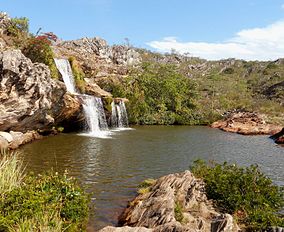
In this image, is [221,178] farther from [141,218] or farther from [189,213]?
[141,218]

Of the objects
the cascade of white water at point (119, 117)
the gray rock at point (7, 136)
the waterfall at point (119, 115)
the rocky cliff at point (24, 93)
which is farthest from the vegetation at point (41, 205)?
the cascade of white water at point (119, 117)

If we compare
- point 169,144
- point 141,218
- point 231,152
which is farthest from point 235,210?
point 169,144

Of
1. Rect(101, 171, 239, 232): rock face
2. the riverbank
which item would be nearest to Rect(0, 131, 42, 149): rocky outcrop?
the riverbank

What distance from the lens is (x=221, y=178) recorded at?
12.5 metres

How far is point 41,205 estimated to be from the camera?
27.0 feet

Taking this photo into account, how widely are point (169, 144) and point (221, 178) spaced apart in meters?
17.8

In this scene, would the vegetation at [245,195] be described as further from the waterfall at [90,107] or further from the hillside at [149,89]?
the hillside at [149,89]

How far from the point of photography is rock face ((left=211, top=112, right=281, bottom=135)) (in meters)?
42.8

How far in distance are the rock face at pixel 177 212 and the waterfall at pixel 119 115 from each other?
29.8 m

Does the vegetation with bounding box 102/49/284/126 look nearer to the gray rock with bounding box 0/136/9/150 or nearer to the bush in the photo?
the bush

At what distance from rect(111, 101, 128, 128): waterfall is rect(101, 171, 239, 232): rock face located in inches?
1172

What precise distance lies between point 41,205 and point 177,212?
4291mm

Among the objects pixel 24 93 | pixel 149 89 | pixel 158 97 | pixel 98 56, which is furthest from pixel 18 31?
pixel 98 56

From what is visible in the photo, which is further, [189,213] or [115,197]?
[115,197]
